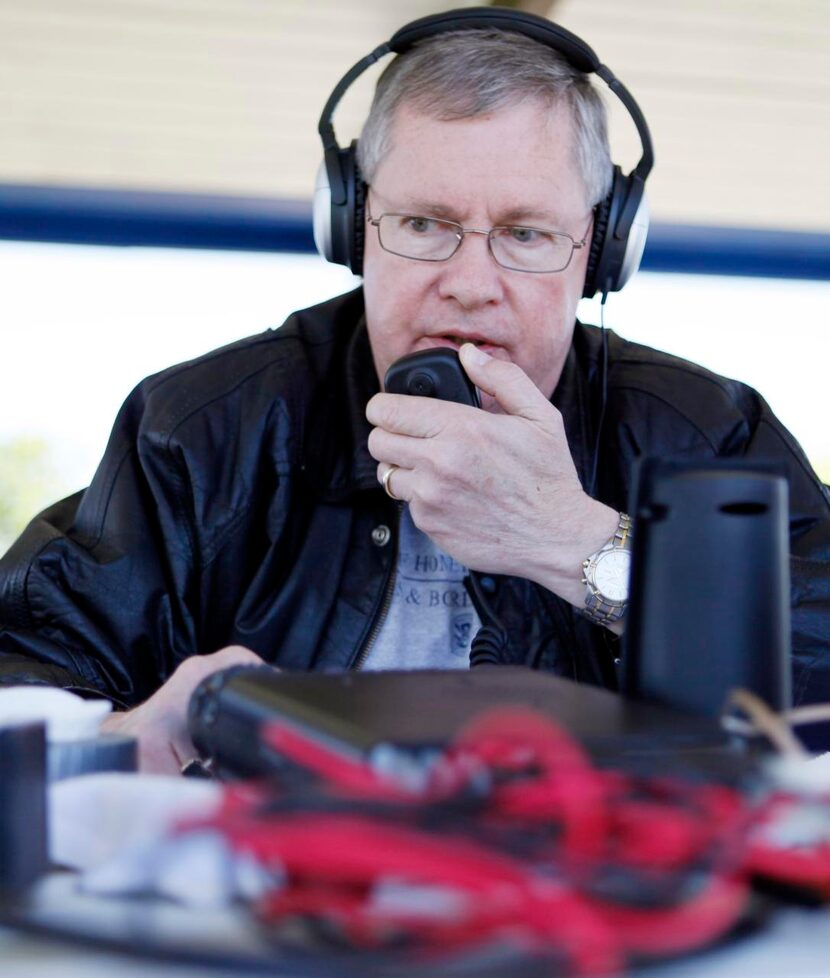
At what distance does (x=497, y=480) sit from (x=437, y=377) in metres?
0.13

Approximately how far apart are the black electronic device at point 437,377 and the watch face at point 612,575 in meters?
0.22

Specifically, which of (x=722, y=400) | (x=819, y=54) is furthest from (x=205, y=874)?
(x=819, y=54)

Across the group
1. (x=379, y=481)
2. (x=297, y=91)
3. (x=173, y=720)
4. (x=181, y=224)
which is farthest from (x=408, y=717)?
(x=181, y=224)

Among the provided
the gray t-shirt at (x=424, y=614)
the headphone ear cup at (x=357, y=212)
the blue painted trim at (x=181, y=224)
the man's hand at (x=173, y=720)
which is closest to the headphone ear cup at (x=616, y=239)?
the headphone ear cup at (x=357, y=212)

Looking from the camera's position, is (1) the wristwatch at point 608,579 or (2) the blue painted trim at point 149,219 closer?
(1) the wristwatch at point 608,579

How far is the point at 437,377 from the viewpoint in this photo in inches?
49.9

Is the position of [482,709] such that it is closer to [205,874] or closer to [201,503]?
[205,874]

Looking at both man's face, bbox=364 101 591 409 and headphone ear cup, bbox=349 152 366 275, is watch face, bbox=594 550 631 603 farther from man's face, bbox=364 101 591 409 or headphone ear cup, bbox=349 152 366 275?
headphone ear cup, bbox=349 152 366 275

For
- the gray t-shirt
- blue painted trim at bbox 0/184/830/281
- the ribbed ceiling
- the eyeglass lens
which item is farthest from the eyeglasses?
blue painted trim at bbox 0/184/830/281

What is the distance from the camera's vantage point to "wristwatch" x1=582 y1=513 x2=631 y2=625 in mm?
1213

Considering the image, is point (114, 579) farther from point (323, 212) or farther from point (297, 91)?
point (297, 91)

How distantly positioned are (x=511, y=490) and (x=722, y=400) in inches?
22.4

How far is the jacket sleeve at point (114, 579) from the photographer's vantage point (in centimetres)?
137

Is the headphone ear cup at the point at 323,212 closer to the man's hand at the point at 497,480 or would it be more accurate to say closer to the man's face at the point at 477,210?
the man's face at the point at 477,210
